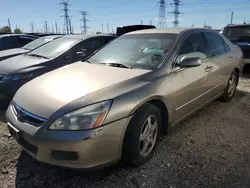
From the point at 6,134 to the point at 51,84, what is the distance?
133 cm

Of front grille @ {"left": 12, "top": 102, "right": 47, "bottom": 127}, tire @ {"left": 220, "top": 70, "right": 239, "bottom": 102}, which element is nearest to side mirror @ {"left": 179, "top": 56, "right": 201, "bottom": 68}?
front grille @ {"left": 12, "top": 102, "right": 47, "bottom": 127}

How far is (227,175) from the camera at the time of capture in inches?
91.9

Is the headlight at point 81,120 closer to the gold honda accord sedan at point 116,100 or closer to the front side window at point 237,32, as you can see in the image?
the gold honda accord sedan at point 116,100

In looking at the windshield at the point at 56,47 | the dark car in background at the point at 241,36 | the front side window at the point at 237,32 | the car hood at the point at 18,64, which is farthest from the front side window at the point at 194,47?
the front side window at the point at 237,32

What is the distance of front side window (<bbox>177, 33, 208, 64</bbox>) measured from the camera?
302 centimetres

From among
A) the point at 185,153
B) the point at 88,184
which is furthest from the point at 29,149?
the point at 185,153

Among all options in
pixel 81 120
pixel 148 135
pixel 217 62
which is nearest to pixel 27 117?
pixel 81 120

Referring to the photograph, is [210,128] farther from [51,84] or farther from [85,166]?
[51,84]

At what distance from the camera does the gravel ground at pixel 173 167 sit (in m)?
2.23

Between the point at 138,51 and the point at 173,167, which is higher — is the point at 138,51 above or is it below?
above

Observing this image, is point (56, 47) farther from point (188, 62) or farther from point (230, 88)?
point (230, 88)

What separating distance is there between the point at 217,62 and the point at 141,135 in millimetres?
2197

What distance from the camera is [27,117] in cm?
217

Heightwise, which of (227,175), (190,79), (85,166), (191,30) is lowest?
(227,175)
